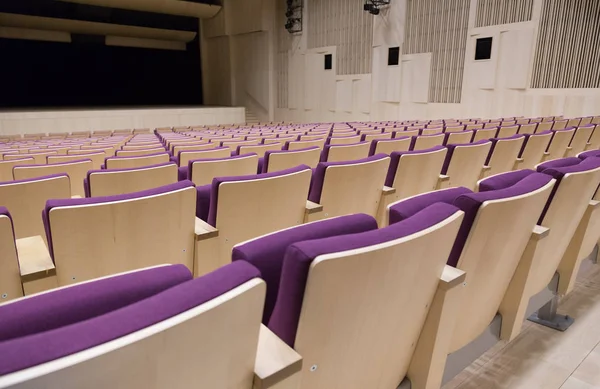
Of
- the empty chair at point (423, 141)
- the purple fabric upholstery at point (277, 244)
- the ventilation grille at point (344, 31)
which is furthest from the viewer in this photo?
the ventilation grille at point (344, 31)

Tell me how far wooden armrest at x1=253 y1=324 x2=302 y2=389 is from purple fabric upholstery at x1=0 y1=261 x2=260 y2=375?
171mm

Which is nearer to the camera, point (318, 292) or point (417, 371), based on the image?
point (318, 292)

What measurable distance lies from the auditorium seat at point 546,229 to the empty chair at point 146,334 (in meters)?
0.94

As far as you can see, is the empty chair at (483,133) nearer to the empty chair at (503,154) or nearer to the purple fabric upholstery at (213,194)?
the empty chair at (503,154)

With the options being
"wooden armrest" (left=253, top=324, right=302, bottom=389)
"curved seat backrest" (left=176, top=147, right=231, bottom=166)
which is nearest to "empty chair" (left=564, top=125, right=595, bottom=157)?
"curved seat backrest" (left=176, top=147, right=231, bottom=166)

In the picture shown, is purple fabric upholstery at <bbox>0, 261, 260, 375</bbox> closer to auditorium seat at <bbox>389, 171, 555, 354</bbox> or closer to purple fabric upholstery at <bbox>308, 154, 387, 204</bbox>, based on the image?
auditorium seat at <bbox>389, 171, 555, 354</bbox>

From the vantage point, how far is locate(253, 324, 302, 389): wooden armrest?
0.62 m

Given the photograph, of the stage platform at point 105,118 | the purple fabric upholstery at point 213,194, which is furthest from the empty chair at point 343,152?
the stage platform at point 105,118

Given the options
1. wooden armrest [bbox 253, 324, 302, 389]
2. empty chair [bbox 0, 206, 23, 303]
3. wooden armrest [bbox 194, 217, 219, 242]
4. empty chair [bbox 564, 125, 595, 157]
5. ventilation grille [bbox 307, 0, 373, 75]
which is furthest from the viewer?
ventilation grille [bbox 307, 0, 373, 75]

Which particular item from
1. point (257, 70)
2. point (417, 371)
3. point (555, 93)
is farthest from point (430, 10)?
point (417, 371)

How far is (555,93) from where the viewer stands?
707 cm

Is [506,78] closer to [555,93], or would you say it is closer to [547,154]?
[555,93]

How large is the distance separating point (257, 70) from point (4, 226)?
509 inches

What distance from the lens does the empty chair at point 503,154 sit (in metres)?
2.62
